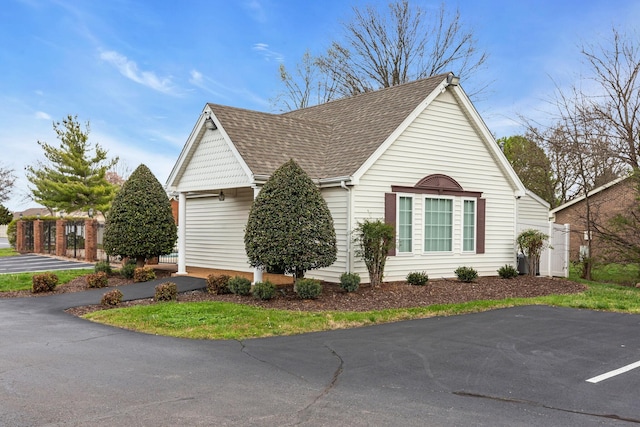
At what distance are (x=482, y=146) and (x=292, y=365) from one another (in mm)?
12484

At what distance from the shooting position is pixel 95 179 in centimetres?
3978

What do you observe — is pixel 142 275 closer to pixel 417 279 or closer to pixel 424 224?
pixel 417 279

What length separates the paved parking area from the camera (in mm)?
21539

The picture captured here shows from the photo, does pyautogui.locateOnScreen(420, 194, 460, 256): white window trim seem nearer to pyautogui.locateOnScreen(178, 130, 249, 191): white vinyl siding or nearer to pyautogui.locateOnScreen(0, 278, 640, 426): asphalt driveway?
pyautogui.locateOnScreen(178, 130, 249, 191): white vinyl siding

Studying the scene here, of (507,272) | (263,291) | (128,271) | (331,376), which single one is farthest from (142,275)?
(507,272)

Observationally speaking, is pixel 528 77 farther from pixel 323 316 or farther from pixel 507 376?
pixel 507 376

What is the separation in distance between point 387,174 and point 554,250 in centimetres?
763

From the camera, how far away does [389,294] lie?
1316 cm

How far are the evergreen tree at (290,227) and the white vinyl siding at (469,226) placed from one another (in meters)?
5.92

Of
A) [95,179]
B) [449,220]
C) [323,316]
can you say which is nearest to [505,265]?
[449,220]

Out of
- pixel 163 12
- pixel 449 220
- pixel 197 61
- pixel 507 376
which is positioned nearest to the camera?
pixel 507 376

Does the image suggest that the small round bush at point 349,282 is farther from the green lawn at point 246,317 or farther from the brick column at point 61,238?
the brick column at point 61,238

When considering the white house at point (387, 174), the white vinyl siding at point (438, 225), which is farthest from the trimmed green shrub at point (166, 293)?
the white vinyl siding at point (438, 225)

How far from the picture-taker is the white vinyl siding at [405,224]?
1535cm
